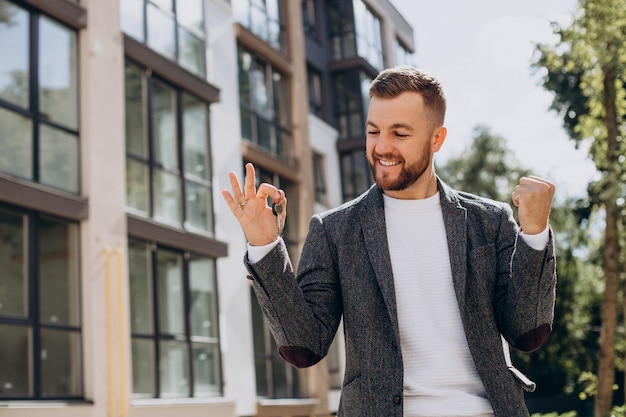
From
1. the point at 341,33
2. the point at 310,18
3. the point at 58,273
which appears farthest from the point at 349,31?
the point at 58,273

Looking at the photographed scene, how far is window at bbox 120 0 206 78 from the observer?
16.6m

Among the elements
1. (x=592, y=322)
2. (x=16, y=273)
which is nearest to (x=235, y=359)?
(x=16, y=273)

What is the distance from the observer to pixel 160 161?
16.6 meters

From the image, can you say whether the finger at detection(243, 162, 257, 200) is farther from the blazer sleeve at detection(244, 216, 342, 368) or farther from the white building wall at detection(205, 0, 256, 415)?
the white building wall at detection(205, 0, 256, 415)

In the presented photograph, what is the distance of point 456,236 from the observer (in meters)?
2.93

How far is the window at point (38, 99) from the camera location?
12.9 meters

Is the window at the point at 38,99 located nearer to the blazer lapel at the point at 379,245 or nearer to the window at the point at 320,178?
the blazer lapel at the point at 379,245

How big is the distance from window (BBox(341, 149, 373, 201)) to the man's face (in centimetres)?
Answer: 2588

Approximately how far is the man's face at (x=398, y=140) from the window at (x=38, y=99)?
10.6 metres

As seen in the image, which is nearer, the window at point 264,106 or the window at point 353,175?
the window at point 264,106

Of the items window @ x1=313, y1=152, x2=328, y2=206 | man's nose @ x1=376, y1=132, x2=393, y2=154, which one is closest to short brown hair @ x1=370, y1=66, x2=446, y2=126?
man's nose @ x1=376, y1=132, x2=393, y2=154

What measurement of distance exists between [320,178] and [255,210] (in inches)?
987

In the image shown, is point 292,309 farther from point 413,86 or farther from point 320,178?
point 320,178

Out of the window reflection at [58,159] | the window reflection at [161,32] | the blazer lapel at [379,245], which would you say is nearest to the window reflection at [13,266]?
the window reflection at [58,159]
